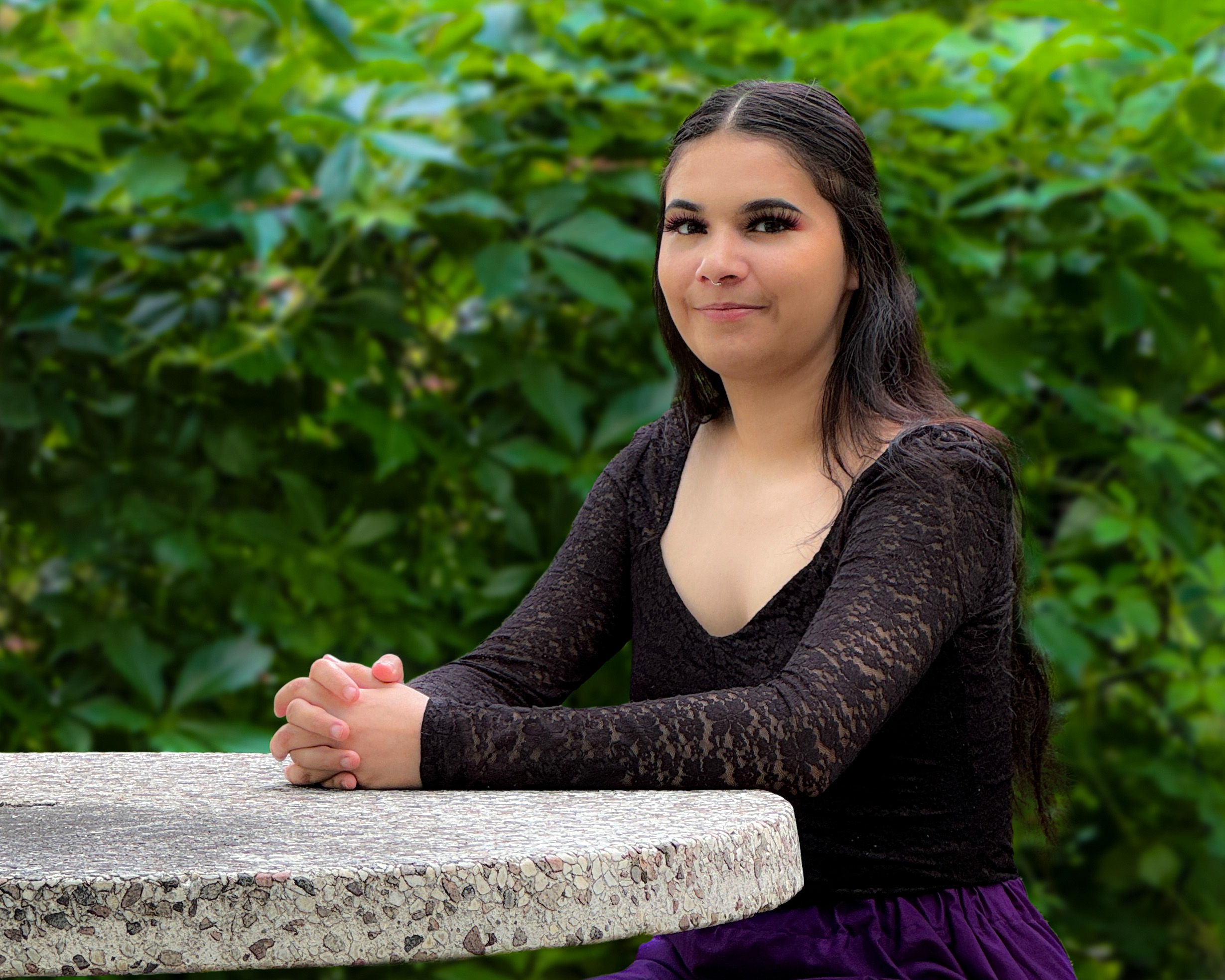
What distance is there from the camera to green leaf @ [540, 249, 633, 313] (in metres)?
2.37

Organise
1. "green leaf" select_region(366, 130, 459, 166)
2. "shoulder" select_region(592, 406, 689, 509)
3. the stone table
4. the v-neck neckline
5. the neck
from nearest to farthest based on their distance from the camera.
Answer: the stone table < the v-neck neckline < the neck < "shoulder" select_region(592, 406, 689, 509) < "green leaf" select_region(366, 130, 459, 166)

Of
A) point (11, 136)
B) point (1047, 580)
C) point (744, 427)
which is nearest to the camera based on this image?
point (744, 427)

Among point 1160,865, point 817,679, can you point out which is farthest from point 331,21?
point 1160,865

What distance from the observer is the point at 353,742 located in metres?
1.20

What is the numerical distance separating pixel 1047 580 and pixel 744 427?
1.51 metres

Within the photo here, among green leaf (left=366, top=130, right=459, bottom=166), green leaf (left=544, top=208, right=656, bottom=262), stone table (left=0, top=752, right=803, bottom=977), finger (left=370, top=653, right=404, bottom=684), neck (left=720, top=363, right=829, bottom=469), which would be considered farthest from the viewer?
green leaf (left=544, top=208, right=656, bottom=262)

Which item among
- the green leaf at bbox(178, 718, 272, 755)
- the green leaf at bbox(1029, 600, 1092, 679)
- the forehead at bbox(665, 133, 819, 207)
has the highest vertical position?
the forehead at bbox(665, 133, 819, 207)

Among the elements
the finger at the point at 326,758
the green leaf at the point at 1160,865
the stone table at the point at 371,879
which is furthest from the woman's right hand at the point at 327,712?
the green leaf at the point at 1160,865

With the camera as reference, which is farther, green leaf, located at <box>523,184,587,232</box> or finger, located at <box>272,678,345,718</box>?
green leaf, located at <box>523,184,587,232</box>

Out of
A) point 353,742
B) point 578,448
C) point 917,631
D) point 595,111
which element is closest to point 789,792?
point 917,631

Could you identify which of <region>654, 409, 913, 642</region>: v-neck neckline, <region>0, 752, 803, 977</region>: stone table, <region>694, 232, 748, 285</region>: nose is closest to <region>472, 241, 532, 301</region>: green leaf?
<region>654, 409, 913, 642</region>: v-neck neckline

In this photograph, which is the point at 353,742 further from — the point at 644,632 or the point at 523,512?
the point at 523,512

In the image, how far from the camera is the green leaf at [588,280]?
237 centimetres

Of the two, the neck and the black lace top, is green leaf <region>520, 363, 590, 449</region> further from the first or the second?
the neck
